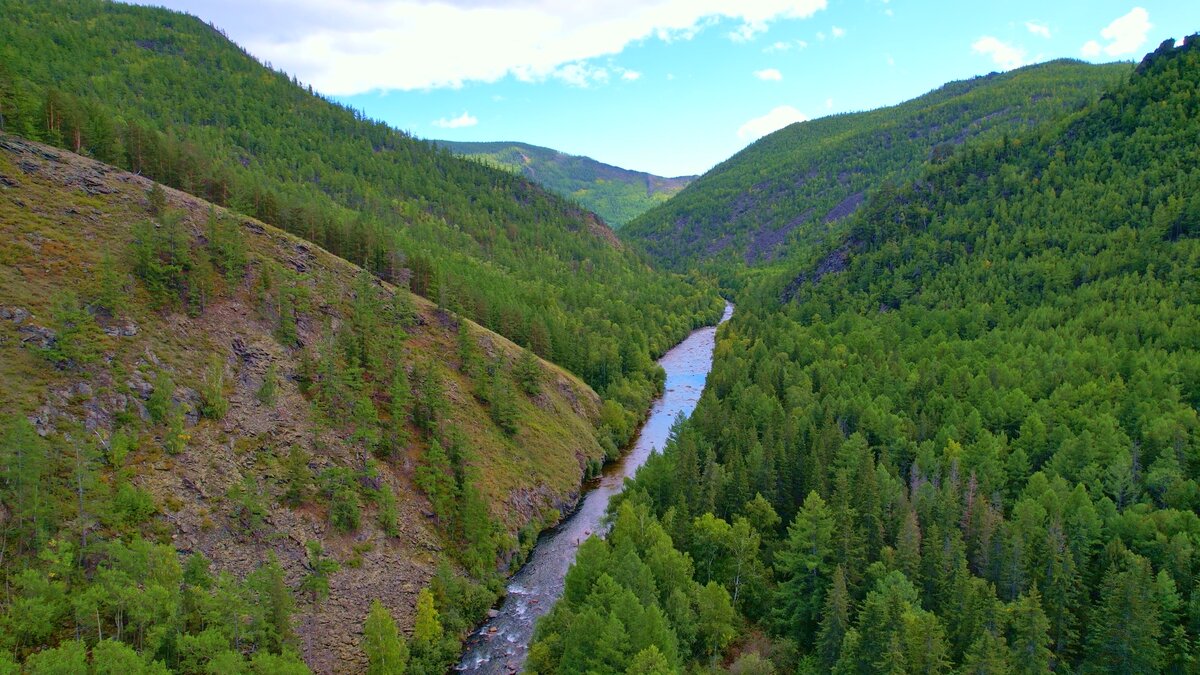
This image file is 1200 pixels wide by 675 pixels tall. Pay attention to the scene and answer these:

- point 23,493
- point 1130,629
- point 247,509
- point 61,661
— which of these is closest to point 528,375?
point 247,509

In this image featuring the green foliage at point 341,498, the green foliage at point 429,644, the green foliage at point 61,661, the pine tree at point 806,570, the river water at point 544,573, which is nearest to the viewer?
the green foliage at point 61,661

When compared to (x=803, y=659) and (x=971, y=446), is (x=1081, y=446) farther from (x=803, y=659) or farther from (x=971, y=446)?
(x=803, y=659)

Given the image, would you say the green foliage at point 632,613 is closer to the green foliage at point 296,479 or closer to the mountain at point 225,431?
the mountain at point 225,431

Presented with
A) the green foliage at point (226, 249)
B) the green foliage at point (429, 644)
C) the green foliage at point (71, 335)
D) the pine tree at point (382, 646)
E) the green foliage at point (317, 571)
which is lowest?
the green foliage at point (429, 644)

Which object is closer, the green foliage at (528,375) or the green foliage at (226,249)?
the green foliage at (226,249)

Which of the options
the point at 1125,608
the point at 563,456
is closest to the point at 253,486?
the point at 563,456

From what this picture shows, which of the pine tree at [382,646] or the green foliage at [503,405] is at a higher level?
the green foliage at [503,405]

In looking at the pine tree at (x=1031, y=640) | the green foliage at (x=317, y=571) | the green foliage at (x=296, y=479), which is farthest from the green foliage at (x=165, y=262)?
the pine tree at (x=1031, y=640)

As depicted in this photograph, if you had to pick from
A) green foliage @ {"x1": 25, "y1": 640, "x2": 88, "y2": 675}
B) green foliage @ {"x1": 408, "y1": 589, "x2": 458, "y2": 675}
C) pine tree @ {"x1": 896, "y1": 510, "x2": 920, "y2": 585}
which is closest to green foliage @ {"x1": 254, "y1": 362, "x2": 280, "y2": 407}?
green foliage @ {"x1": 408, "y1": 589, "x2": 458, "y2": 675}

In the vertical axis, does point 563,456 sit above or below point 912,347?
below
